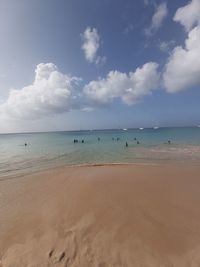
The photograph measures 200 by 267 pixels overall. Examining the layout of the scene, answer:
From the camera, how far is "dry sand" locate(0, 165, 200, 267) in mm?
4195

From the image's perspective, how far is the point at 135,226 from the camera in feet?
17.5

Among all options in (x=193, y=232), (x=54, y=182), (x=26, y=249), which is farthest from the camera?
(x=54, y=182)

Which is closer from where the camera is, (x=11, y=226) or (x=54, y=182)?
(x=11, y=226)

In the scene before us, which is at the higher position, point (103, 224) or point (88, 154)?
point (88, 154)

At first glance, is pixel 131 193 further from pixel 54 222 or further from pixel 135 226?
pixel 54 222

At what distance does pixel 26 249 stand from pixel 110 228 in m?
2.41

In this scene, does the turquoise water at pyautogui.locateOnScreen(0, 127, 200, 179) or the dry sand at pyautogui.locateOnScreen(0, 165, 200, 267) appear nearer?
the dry sand at pyautogui.locateOnScreen(0, 165, 200, 267)

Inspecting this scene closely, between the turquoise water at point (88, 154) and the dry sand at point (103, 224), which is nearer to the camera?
the dry sand at point (103, 224)

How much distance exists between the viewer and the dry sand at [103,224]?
4195 mm

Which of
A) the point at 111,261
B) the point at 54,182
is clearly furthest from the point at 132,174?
the point at 111,261

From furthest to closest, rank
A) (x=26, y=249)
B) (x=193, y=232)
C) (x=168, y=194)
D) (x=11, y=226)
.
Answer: (x=168, y=194) → (x=11, y=226) → (x=193, y=232) → (x=26, y=249)

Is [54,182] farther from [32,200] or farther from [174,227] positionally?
[174,227]

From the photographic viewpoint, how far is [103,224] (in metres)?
5.54

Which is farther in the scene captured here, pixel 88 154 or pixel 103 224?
pixel 88 154
